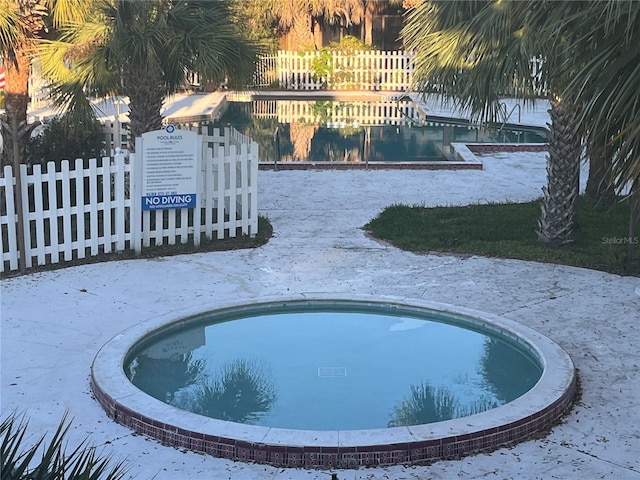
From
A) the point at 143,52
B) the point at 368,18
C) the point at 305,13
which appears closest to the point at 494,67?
the point at 143,52

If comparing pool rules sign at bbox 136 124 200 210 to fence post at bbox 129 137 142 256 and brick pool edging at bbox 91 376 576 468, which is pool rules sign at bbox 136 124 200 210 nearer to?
fence post at bbox 129 137 142 256

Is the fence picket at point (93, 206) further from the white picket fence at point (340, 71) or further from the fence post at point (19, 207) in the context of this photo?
the white picket fence at point (340, 71)

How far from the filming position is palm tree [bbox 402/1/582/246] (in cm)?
950

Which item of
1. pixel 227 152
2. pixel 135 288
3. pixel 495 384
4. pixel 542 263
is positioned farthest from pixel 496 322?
pixel 227 152

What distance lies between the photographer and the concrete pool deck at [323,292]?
5906mm

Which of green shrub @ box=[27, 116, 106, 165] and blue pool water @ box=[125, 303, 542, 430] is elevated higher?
green shrub @ box=[27, 116, 106, 165]

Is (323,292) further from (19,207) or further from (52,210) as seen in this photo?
(19,207)

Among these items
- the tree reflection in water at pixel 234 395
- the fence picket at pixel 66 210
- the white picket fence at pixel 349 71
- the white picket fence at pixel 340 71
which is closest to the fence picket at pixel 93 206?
the fence picket at pixel 66 210

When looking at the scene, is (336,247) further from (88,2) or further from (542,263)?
(88,2)

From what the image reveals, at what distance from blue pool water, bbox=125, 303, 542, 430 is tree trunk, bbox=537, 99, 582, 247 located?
309 cm

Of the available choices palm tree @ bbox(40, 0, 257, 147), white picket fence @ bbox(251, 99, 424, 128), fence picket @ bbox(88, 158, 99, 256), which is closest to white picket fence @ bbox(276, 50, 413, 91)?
white picket fence @ bbox(251, 99, 424, 128)

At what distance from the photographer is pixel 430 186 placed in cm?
1554

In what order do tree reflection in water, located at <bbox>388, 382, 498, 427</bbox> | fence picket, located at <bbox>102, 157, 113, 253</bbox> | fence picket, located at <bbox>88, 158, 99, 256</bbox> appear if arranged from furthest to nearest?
fence picket, located at <bbox>102, 157, 113, 253</bbox> < fence picket, located at <bbox>88, 158, 99, 256</bbox> < tree reflection in water, located at <bbox>388, 382, 498, 427</bbox>

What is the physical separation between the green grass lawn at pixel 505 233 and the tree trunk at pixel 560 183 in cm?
20
